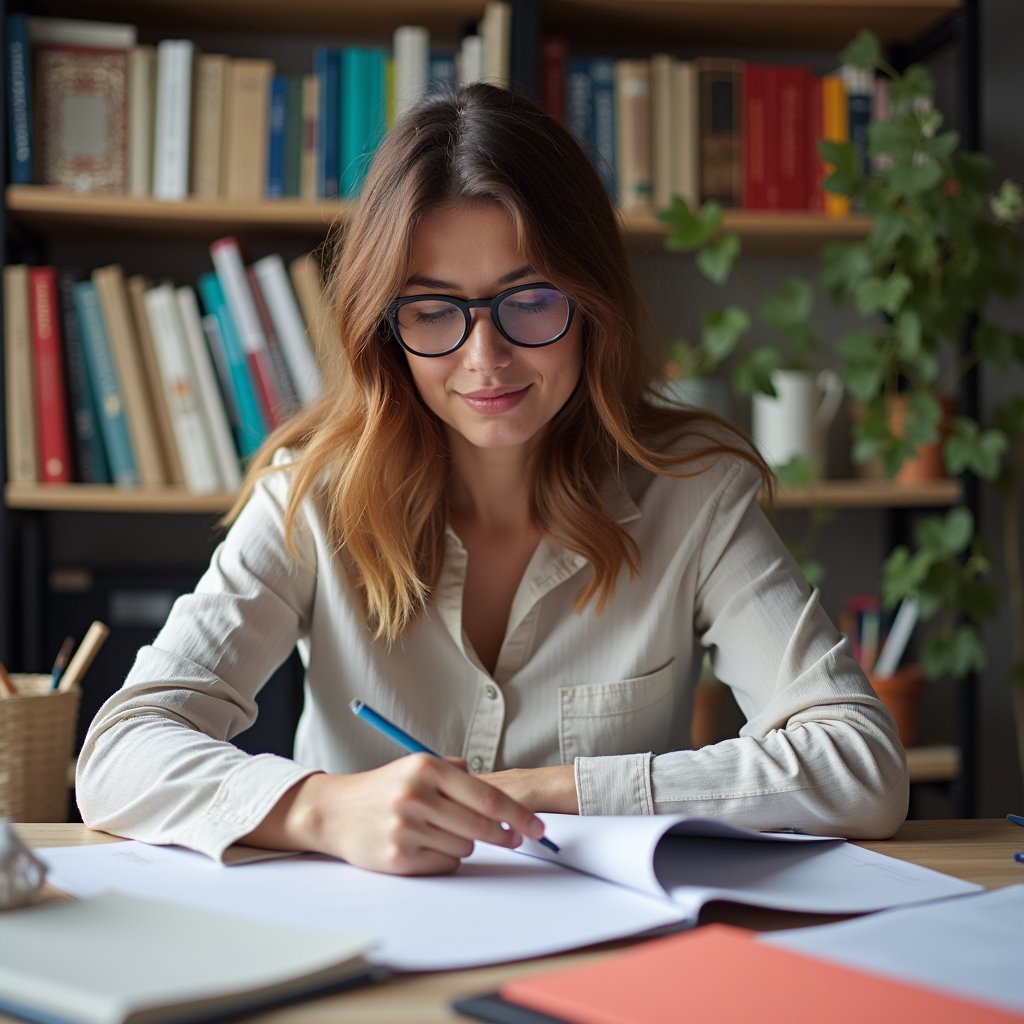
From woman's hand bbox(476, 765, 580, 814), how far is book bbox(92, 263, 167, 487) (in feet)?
4.03

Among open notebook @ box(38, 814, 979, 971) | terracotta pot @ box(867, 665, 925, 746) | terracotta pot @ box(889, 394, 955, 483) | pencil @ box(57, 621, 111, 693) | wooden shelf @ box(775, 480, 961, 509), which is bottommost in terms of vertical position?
terracotta pot @ box(867, 665, 925, 746)

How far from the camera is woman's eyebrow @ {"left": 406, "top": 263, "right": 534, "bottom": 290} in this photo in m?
1.24

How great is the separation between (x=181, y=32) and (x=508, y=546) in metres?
1.37

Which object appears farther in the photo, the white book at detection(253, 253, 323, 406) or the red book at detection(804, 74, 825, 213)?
the red book at detection(804, 74, 825, 213)

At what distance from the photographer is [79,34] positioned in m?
2.04

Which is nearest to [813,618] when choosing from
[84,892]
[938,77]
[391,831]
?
[391,831]

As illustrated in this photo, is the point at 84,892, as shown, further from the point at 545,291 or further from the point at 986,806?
the point at 986,806

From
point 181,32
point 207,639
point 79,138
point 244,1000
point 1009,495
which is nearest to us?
point 244,1000

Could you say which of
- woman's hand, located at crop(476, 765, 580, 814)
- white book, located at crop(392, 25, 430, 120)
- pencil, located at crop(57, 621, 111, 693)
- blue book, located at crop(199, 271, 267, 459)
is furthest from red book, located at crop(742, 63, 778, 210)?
woman's hand, located at crop(476, 765, 580, 814)

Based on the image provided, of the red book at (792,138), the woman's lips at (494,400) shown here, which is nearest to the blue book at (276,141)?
the red book at (792,138)

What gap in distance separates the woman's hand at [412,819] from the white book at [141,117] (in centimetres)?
145

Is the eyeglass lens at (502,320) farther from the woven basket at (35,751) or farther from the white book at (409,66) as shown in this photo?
the white book at (409,66)

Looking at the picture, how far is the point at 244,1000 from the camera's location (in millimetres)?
600

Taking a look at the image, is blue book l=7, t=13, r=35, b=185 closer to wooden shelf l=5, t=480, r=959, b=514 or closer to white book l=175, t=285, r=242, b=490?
white book l=175, t=285, r=242, b=490
